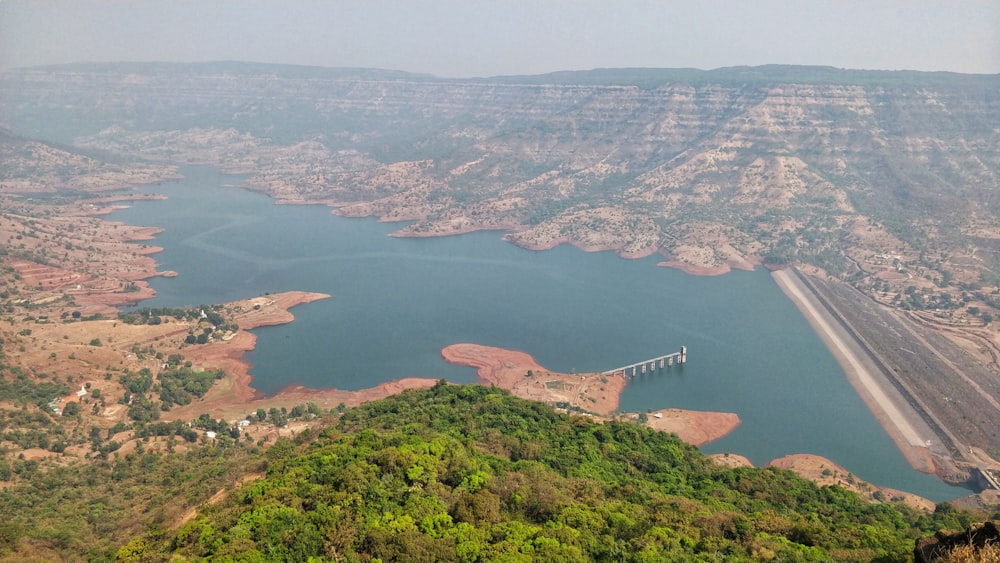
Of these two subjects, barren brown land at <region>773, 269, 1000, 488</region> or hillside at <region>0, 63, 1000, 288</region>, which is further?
hillside at <region>0, 63, 1000, 288</region>

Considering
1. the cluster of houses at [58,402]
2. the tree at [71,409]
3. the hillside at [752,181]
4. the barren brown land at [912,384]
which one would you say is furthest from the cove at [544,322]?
the tree at [71,409]

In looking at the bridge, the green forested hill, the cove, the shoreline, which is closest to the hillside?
the cove

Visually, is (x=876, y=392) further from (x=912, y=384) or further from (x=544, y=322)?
(x=544, y=322)

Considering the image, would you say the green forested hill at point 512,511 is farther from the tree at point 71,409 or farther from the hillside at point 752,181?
the hillside at point 752,181

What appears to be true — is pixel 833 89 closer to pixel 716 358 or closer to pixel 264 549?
pixel 716 358

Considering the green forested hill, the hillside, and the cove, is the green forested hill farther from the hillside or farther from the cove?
the hillside

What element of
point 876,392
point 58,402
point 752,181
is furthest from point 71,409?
point 752,181
